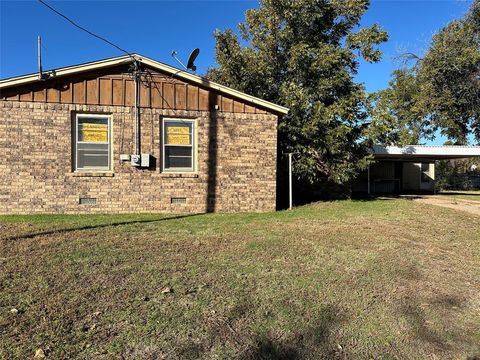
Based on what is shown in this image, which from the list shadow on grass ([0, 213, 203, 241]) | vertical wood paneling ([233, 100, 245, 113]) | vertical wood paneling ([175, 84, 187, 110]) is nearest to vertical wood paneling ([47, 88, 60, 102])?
vertical wood paneling ([175, 84, 187, 110])

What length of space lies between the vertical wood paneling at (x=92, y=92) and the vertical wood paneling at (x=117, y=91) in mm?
436

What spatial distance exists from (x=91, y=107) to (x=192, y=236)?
505cm

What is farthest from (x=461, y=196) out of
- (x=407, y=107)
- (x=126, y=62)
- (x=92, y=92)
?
(x=92, y=92)

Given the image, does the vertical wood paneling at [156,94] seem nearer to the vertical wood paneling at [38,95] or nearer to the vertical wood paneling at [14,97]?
the vertical wood paneling at [38,95]

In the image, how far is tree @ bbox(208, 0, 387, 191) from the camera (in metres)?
13.6

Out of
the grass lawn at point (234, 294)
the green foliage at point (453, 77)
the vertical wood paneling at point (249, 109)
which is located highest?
the green foliage at point (453, 77)

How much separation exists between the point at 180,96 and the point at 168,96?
1.03 ft

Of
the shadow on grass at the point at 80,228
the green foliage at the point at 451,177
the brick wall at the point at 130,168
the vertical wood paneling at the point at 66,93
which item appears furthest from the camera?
the green foliage at the point at 451,177

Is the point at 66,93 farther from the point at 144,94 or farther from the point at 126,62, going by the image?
the point at 144,94

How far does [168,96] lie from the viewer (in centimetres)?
1093

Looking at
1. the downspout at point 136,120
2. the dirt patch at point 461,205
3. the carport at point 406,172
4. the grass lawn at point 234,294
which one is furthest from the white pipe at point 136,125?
the carport at point 406,172

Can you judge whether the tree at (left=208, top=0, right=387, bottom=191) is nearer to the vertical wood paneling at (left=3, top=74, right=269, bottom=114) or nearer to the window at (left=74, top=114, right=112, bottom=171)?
the vertical wood paneling at (left=3, top=74, right=269, bottom=114)

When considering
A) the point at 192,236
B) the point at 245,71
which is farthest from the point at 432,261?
the point at 245,71

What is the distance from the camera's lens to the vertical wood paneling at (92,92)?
10461 mm
